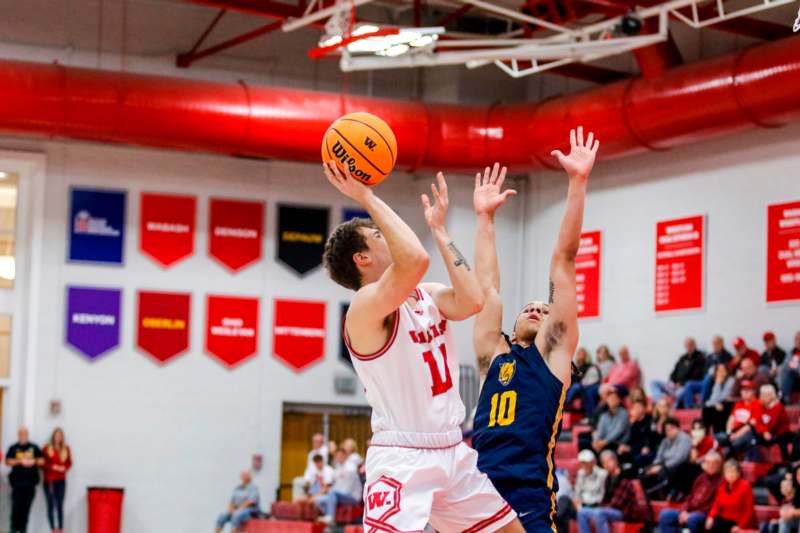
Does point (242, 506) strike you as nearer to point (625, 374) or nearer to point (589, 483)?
point (589, 483)

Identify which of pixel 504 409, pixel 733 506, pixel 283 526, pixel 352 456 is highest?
pixel 504 409

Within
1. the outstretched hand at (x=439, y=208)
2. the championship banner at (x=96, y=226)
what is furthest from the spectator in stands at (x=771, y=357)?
the outstretched hand at (x=439, y=208)

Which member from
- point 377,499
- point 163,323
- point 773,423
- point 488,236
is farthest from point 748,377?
point 377,499

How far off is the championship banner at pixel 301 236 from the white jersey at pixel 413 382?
1795cm

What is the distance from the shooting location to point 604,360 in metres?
21.8

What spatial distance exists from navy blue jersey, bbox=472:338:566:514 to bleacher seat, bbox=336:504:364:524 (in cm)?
1372

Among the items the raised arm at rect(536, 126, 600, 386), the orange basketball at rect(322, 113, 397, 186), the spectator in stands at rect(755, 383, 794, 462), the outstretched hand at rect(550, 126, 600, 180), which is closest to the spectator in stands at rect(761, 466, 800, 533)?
the spectator in stands at rect(755, 383, 794, 462)

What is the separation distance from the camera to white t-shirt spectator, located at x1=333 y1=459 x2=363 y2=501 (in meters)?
21.1

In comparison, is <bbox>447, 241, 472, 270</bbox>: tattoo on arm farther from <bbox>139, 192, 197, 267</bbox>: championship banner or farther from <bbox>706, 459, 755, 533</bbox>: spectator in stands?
<bbox>139, 192, 197, 267</bbox>: championship banner

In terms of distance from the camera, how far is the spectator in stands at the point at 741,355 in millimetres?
18742

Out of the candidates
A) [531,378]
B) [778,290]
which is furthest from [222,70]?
[531,378]

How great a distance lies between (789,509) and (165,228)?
42.2ft

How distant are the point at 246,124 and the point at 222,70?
10.6 ft

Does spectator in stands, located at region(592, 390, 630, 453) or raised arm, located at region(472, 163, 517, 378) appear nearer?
raised arm, located at region(472, 163, 517, 378)
